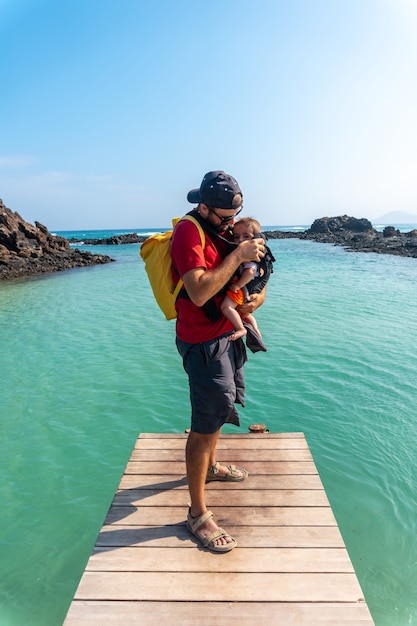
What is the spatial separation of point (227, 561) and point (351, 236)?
2500 inches

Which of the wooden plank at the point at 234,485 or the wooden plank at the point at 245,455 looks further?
the wooden plank at the point at 245,455

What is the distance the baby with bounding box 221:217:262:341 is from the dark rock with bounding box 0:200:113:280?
82.7 ft

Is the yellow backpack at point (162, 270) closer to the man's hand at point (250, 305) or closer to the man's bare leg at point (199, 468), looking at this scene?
the man's hand at point (250, 305)

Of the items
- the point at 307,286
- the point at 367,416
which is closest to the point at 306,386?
the point at 367,416

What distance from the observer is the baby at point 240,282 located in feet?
9.20

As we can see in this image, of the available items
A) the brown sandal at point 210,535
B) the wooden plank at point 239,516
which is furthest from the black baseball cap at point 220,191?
the wooden plank at point 239,516

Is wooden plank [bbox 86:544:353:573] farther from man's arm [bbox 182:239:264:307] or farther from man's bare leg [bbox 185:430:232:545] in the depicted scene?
man's arm [bbox 182:239:264:307]

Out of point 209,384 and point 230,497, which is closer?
point 209,384

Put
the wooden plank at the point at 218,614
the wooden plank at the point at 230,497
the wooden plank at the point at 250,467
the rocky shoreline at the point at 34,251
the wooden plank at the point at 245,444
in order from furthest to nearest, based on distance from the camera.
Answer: the rocky shoreline at the point at 34,251 < the wooden plank at the point at 245,444 < the wooden plank at the point at 250,467 < the wooden plank at the point at 230,497 < the wooden plank at the point at 218,614

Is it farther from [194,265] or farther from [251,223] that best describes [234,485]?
[251,223]

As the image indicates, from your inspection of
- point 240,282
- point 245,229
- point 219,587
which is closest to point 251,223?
point 245,229

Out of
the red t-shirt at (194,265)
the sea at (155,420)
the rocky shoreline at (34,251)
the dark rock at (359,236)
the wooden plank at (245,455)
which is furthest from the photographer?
the dark rock at (359,236)

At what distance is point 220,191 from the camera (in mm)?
2529

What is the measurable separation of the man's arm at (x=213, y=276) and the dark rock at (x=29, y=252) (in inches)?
1003
